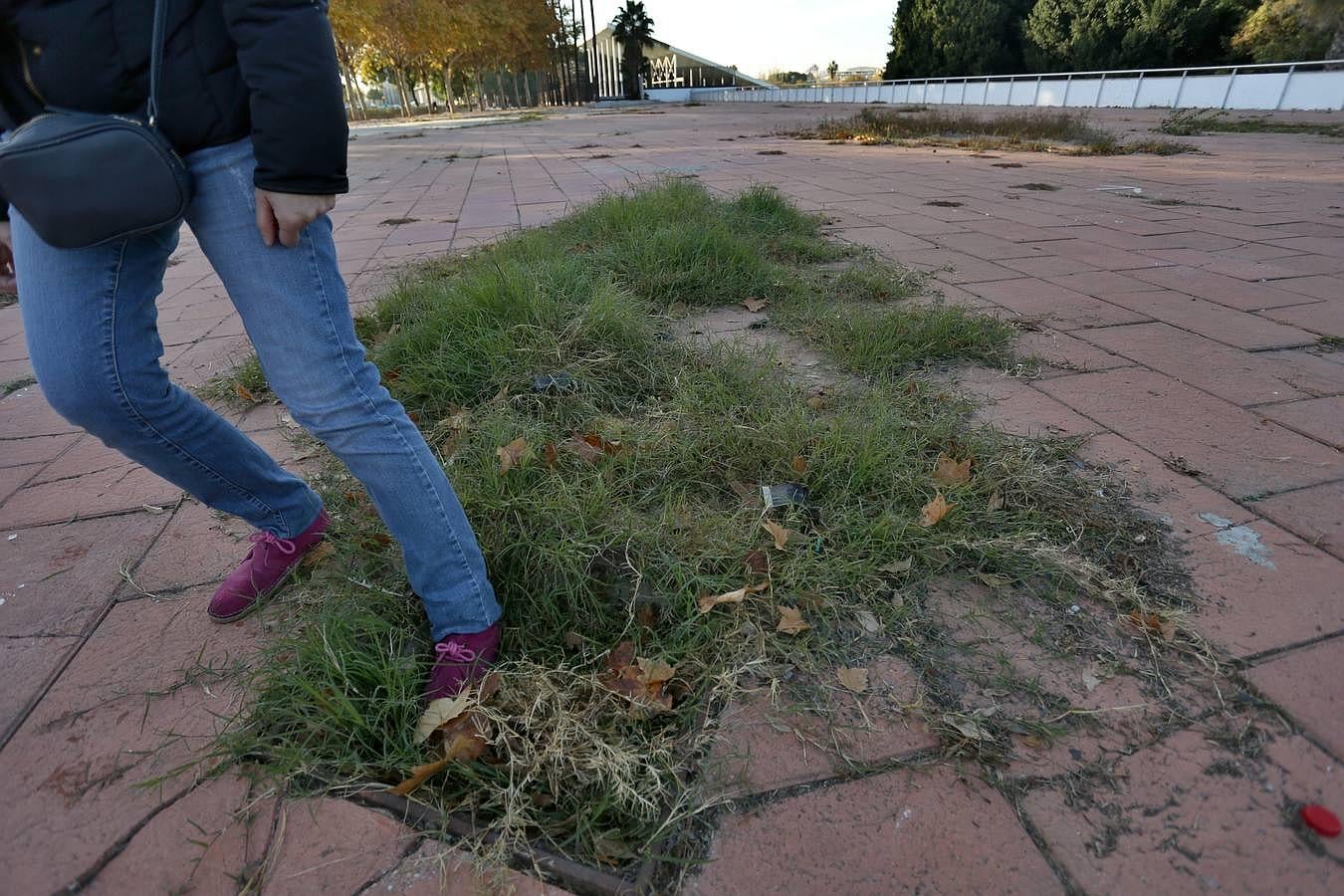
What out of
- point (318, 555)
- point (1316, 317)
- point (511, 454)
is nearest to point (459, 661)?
point (318, 555)

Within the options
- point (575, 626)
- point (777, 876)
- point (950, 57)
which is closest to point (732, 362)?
point (575, 626)

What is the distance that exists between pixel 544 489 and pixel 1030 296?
252 cm

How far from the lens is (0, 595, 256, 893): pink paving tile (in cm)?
102

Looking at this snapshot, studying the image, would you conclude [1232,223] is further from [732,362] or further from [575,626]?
[575,626]

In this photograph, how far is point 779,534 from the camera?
1.49 meters

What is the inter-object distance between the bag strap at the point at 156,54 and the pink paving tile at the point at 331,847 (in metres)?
1.02

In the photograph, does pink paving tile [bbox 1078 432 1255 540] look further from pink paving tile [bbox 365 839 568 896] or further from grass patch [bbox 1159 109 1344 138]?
grass patch [bbox 1159 109 1344 138]

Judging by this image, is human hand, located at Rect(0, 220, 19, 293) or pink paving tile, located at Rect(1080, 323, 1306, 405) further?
pink paving tile, located at Rect(1080, 323, 1306, 405)

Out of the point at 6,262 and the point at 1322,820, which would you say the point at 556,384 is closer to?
the point at 6,262

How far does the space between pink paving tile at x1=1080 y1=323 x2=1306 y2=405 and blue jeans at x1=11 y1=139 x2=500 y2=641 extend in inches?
90.0

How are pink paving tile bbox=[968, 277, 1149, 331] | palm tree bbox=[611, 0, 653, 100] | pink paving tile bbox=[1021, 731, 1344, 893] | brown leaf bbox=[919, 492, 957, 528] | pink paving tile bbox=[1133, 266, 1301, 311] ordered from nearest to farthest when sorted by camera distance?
pink paving tile bbox=[1021, 731, 1344, 893]
brown leaf bbox=[919, 492, 957, 528]
pink paving tile bbox=[968, 277, 1149, 331]
pink paving tile bbox=[1133, 266, 1301, 311]
palm tree bbox=[611, 0, 653, 100]

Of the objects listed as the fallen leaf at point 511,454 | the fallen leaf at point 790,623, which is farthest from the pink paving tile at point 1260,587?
the fallen leaf at point 511,454

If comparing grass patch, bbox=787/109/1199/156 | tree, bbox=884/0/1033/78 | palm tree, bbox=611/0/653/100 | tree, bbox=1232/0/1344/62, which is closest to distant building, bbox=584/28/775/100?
palm tree, bbox=611/0/653/100

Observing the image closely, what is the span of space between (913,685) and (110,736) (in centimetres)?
138
